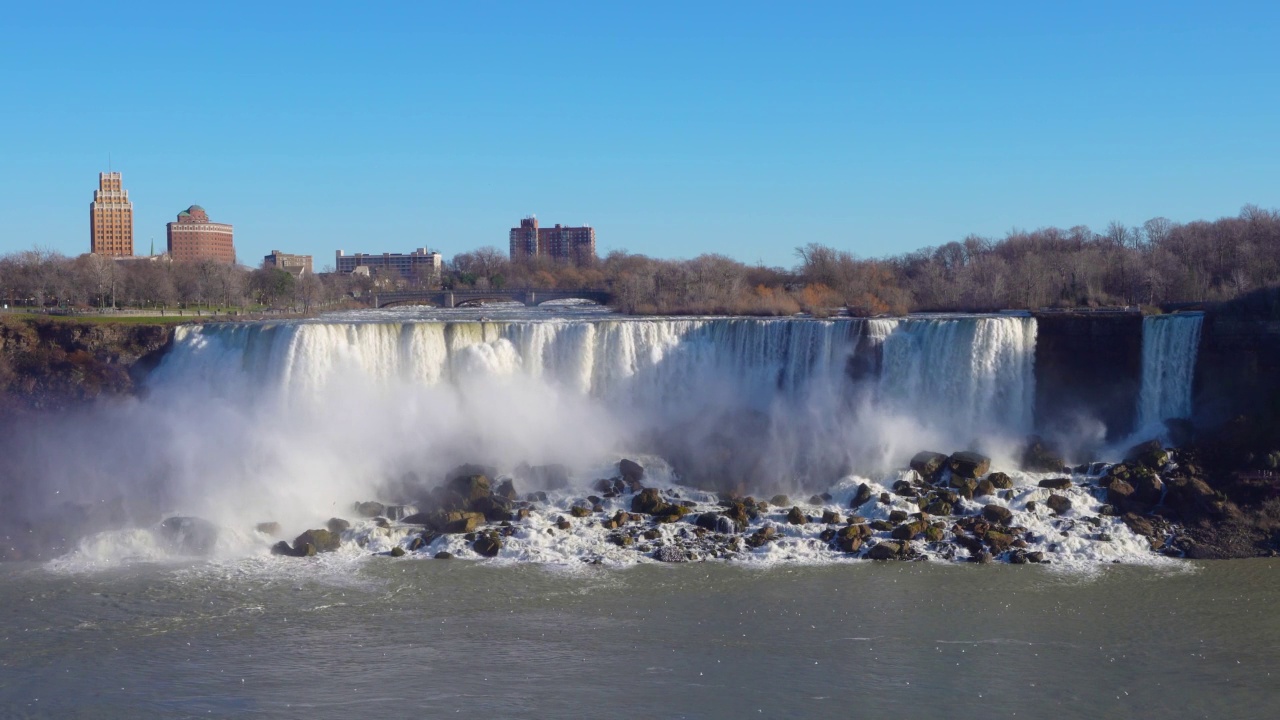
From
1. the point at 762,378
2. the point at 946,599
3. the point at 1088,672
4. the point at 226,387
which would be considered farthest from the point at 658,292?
the point at 1088,672

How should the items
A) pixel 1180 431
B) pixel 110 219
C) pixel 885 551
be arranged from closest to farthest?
pixel 885 551
pixel 1180 431
pixel 110 219

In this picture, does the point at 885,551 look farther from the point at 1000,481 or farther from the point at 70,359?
the point at 70,359

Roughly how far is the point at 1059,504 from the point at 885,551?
410 cm

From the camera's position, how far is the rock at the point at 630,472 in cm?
2338

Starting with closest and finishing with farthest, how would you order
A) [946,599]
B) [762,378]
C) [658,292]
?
1. [946,599]
2. [762,378]
3. [658,292]

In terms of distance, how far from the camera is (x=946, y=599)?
54.7 feet

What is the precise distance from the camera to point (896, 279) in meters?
49.3

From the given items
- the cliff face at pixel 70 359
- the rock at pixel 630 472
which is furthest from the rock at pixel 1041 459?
the cliff face at pixel 70 359

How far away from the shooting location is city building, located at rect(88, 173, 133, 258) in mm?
132250

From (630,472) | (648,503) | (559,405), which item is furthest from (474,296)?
(648,503)

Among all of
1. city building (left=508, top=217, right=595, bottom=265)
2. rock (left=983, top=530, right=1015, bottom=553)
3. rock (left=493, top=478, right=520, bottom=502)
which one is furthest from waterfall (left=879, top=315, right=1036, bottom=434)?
city building (left=508, top=217, right=595, bottom=265)

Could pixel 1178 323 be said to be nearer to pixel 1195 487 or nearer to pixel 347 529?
pixel 1195 487

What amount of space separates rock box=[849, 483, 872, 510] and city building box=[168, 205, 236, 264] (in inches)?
5063

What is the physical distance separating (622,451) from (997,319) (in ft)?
30.0
